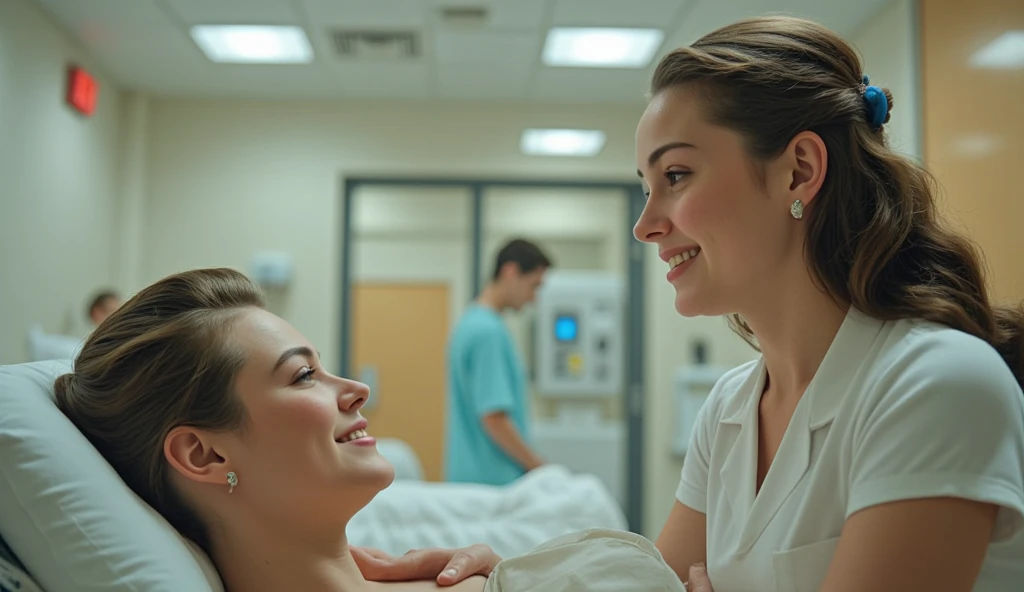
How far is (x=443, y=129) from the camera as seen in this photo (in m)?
5.00

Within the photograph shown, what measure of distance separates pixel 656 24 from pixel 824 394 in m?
3.08

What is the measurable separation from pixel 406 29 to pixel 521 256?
1314 millimetres

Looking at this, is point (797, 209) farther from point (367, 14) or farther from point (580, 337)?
point (580, 337)

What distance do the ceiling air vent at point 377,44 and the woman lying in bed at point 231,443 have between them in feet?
9.62

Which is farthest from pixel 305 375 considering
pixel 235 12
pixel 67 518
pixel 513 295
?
pixel 235 12

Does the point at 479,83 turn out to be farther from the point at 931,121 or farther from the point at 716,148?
the point at 716,148

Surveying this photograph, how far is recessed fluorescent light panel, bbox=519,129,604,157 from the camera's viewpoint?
497cm

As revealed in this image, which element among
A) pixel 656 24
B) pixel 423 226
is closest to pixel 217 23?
pixel 656 24

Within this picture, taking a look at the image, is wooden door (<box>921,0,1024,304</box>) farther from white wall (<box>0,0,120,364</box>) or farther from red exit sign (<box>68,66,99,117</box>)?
red exit sign (<box>68,66,99,117</box>)

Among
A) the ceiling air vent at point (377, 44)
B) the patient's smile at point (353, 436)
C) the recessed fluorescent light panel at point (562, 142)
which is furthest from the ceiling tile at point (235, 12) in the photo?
the patient's smile at point (353, 436)

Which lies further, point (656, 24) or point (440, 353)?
point (440, 353)

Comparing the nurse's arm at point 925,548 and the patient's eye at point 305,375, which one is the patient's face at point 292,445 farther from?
the nurse's arm at point 925,548

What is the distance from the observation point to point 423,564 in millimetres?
1404

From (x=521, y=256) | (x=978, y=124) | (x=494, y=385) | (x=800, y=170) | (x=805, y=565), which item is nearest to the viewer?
(x=805, y=565)
